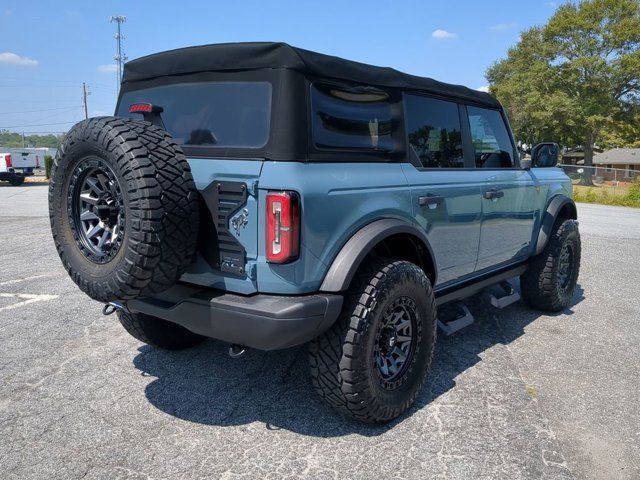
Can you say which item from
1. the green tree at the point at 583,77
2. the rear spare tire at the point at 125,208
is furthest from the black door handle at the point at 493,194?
the green tree at the point at 583,77

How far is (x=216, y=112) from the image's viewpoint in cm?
289

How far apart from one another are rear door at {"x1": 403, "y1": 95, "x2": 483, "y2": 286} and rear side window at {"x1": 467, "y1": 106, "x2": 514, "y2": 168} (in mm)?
256

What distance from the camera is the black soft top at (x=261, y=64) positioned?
2.62m

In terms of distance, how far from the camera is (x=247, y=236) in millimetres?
2527

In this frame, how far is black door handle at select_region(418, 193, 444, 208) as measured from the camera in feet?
10.5

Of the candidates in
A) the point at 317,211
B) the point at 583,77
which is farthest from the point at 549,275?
the point at 583,77

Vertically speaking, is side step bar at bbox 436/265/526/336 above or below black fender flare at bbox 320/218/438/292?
below

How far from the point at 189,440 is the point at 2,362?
1.82 meters

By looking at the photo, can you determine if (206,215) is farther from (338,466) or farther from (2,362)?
(2,362)

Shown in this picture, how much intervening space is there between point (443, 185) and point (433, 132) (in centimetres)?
41

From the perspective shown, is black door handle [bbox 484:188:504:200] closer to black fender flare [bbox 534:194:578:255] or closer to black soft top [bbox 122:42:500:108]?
black soft top [bbox 122:42:500:108]

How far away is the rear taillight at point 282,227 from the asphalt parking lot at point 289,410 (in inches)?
40.8

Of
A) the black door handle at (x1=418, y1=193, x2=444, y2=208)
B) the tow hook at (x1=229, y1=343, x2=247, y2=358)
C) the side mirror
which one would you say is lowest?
the tow hook at (x1=229, y1=343, x2=247, y2=358)

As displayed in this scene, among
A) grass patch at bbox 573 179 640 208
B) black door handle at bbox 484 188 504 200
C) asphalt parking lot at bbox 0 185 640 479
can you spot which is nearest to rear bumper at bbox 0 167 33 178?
asphalt parking lot at bbox 0 185 640 479
